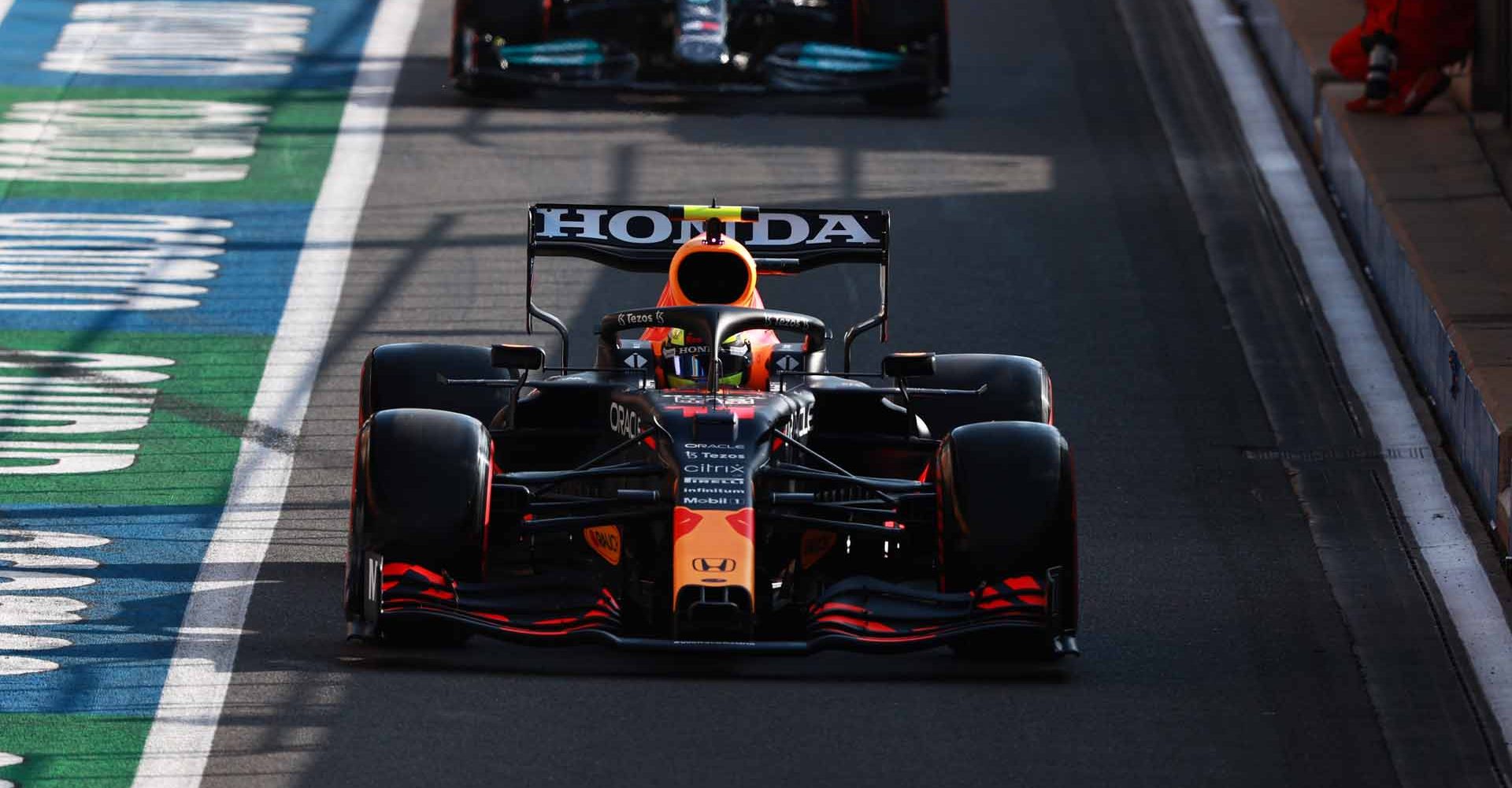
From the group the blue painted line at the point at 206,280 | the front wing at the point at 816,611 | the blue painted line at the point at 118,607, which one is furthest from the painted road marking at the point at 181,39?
the front wing at the point at 816,611

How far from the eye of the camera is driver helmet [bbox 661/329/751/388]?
34.9 ft

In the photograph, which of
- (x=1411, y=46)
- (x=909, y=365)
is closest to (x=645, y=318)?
(x=909, y=365)

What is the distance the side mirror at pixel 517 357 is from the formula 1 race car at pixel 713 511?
0.01m

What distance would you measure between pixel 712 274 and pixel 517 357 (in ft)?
3.91

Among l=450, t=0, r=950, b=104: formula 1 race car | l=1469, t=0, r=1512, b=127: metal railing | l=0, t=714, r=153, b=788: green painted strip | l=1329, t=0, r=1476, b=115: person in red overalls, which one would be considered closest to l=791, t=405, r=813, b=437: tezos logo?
l=0, t=714, r=153, b=788: green painted strip

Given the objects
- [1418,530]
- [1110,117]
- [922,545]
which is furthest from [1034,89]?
[922,545]

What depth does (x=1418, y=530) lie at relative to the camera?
40.0ft

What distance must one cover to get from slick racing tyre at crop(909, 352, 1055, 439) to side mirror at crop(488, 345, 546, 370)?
5.75 ft

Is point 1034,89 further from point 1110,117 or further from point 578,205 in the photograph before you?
point 578,205

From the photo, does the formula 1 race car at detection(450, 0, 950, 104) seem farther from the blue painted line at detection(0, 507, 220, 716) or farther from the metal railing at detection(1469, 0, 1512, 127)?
the blue painted line at detection(0, 507, 220, 716)

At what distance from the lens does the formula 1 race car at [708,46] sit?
19.9 meters

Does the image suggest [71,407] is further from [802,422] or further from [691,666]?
[691,666]

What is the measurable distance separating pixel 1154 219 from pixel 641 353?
7.59m

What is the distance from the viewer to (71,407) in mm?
13766
